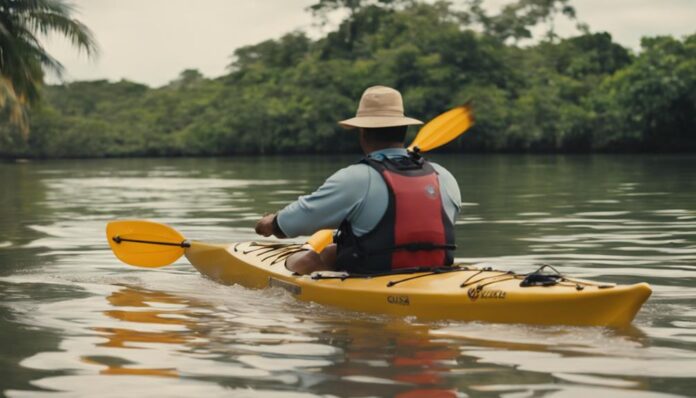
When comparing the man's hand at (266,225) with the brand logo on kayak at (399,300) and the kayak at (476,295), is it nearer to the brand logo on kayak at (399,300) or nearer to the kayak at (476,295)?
the kayak at (476,295)

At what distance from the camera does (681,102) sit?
4709cm

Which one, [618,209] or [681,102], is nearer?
[618,209]

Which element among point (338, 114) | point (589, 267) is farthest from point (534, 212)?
point (338, 114)

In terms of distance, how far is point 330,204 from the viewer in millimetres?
5930

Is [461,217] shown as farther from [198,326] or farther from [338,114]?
[338,114]

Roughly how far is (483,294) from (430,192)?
0.61m

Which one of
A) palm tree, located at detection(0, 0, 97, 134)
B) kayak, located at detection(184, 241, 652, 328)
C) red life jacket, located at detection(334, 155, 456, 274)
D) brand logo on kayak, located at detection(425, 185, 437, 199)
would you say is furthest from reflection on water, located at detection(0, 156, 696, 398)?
palm tree, located at detection(0, 0, 97, 134)

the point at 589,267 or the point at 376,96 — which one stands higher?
the point at 376,96

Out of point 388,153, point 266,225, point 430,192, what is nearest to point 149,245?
point 266,225

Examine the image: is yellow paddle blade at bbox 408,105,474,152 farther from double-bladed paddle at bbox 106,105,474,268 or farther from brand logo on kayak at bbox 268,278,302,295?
double-bladed paddle at bbox 106,105,474,268

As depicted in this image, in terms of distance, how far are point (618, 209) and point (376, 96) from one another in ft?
29.8

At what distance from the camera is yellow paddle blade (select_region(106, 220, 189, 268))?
27.3 ft

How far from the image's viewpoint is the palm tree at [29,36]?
20.0 meters

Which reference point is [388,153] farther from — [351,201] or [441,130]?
[441,130]
